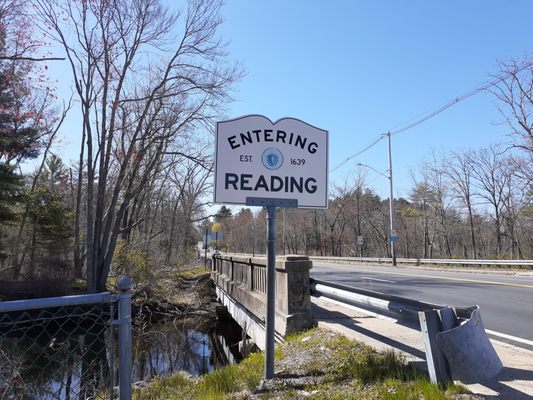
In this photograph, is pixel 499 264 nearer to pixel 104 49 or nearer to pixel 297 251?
pixel 104 49

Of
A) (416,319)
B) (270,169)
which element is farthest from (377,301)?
(270,169)

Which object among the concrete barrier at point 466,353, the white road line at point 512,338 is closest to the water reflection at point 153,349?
the white road line at point 512,338

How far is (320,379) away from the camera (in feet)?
13.5

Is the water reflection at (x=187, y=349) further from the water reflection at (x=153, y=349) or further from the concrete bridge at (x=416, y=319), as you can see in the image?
the concrete bridge at (x=416, y=319)

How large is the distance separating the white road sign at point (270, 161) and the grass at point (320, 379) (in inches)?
65.0

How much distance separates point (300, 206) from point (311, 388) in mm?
1767

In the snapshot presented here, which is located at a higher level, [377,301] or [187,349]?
[377,301]

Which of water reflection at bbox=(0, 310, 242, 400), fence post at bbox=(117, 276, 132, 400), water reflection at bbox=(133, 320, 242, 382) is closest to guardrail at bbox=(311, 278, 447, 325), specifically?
fence post at bbox=(117, 276, 132, 400)

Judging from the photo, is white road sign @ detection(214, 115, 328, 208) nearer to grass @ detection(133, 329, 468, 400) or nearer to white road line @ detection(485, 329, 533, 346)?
grass @ detection(133, 329, 468, 400)

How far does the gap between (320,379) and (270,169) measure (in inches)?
83.5

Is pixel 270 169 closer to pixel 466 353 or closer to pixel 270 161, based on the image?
pixel 270 161

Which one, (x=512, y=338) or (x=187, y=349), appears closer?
(x=512, y=338)

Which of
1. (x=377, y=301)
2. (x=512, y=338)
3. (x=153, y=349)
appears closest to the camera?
(x=377, y=301)

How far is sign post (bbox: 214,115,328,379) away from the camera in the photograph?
4312 millimetres
